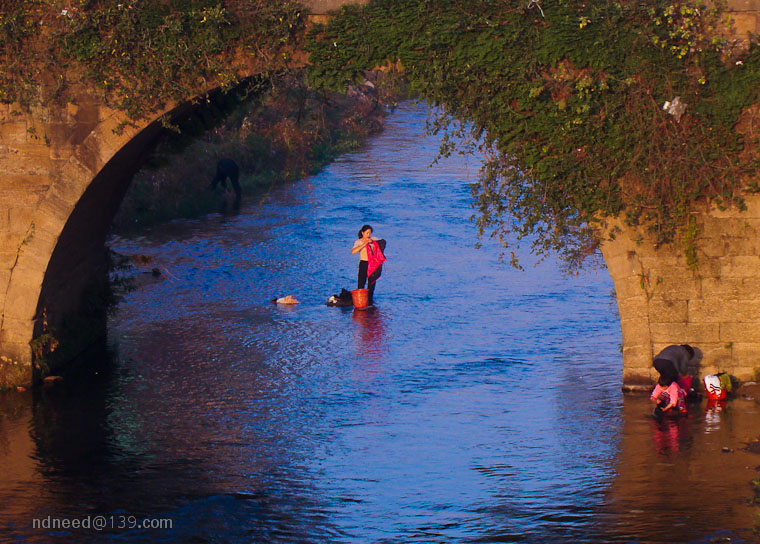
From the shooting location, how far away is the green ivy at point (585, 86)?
398 inches

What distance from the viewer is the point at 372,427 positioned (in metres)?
10.7

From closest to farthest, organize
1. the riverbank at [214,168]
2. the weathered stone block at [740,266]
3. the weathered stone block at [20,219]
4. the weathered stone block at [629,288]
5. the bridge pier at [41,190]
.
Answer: the weathered stone block at [740,266] < the weathered stone block at [629,288] < the bridge pier at [41,190] < the weathered stone block at [20,219] < the riverbank at [214,168]

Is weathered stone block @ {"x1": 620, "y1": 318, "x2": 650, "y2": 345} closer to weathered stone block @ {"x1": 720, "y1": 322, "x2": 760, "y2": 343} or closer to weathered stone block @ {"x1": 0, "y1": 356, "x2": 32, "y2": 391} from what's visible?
weathered stone block @ {"x1": 720, "y1": 322, "x2": 760, "y2": 343}

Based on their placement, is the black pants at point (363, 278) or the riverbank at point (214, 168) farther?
the riverbank at point (214, 168)

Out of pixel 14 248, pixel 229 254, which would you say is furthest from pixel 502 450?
pixel 229 254

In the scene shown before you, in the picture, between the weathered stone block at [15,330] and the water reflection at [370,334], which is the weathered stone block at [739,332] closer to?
the water reflection at [370,334]

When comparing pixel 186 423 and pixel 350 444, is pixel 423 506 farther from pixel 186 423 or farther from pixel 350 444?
pixel 186 423

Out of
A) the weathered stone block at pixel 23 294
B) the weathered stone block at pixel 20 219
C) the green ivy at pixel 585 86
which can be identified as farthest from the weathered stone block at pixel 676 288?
the weathered stone block at pixel 20 219

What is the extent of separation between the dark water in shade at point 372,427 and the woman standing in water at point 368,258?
0.52 m

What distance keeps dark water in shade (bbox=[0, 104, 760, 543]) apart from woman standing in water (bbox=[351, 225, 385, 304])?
0.52 meters

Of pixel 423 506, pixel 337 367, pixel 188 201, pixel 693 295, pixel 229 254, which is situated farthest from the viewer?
pixel 188 201

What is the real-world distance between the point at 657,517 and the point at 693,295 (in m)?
3.46

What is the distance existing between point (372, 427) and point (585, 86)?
4062 millimetres

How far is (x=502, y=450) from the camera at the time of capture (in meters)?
9.98
